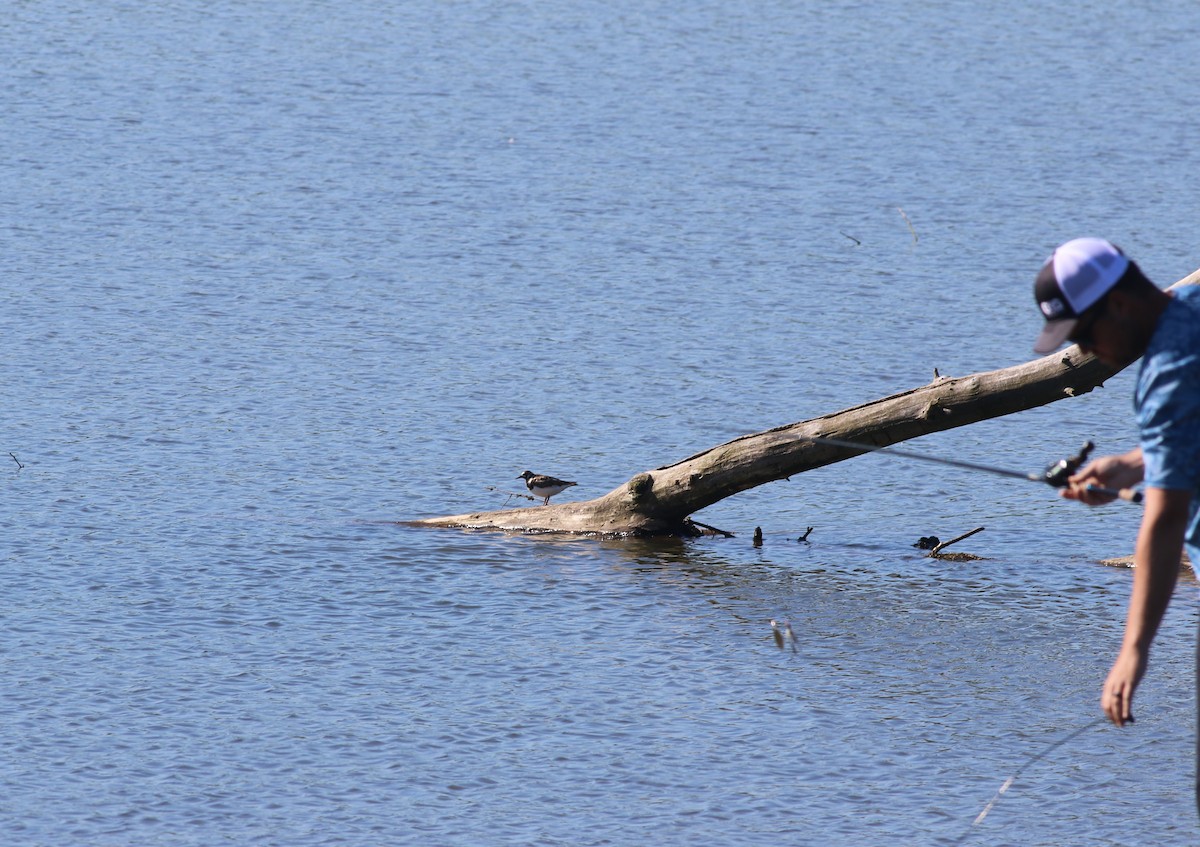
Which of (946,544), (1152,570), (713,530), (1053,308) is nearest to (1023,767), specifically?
(946,544)

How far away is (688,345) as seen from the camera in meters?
14.5

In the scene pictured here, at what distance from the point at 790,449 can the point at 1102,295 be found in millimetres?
5234

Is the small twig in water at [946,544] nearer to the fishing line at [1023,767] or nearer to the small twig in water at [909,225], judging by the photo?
the fishing line at [1023,767]

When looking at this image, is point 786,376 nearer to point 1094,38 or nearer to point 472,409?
point 472,409

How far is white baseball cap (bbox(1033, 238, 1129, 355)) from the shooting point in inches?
192

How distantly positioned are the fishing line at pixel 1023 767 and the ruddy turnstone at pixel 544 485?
3.79 meters

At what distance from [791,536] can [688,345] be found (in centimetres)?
386

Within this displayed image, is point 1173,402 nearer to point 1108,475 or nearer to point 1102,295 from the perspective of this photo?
point 1102,295

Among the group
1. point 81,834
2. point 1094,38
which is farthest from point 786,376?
point 1094,38

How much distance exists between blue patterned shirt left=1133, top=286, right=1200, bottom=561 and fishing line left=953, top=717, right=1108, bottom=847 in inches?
105

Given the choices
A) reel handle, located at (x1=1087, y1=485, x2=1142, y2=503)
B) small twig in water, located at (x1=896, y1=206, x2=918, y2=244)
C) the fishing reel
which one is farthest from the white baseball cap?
small twig in water, located at (x1=896, y1=206, x2=918, y2=244)

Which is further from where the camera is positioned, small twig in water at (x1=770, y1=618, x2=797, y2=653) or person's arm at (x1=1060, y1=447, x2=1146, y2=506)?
small twig in water at (x1=770, y1=618, x2=797, y2=653)

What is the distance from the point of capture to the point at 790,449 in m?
10.1

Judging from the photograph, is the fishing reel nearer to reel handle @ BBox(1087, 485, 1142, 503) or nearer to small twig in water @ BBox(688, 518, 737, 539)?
reel handle @ BBox(1087, 485, 1142, 503)
